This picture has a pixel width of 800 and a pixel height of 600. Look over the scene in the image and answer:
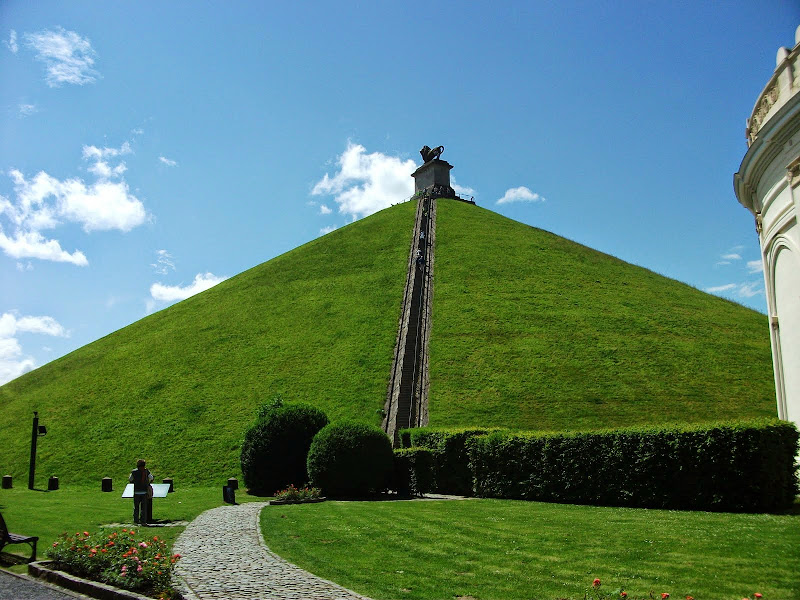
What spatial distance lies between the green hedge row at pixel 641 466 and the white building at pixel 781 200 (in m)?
1.76

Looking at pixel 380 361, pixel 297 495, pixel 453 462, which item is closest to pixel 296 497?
pixel 297 495

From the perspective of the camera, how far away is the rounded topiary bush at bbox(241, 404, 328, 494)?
21.8 meters

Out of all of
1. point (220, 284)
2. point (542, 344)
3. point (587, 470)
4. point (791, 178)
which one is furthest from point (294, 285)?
point (791, 178)

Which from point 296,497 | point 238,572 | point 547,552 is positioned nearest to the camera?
point 238,572

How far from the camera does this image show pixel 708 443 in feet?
42.0

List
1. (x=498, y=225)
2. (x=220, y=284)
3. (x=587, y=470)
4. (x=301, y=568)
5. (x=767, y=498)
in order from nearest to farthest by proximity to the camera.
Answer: (x=301, y=568) → (x=767, y=498) → (x=587, y=470) → (x=220, y=284) → (x=498, y=225)

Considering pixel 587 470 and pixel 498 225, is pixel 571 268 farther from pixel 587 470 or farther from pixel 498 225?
pixel 587 470

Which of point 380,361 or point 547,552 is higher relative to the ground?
point 380,361

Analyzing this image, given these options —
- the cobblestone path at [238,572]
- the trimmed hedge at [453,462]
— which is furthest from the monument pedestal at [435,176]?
the cobblestone path at [238,572]

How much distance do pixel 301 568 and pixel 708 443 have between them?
28.9 feet

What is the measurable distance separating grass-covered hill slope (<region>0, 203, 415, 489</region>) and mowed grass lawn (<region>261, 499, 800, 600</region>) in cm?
1631

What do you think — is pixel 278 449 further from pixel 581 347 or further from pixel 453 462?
pixel 581 347

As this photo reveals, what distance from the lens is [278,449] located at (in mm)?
21969

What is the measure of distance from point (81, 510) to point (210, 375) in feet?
65.1
